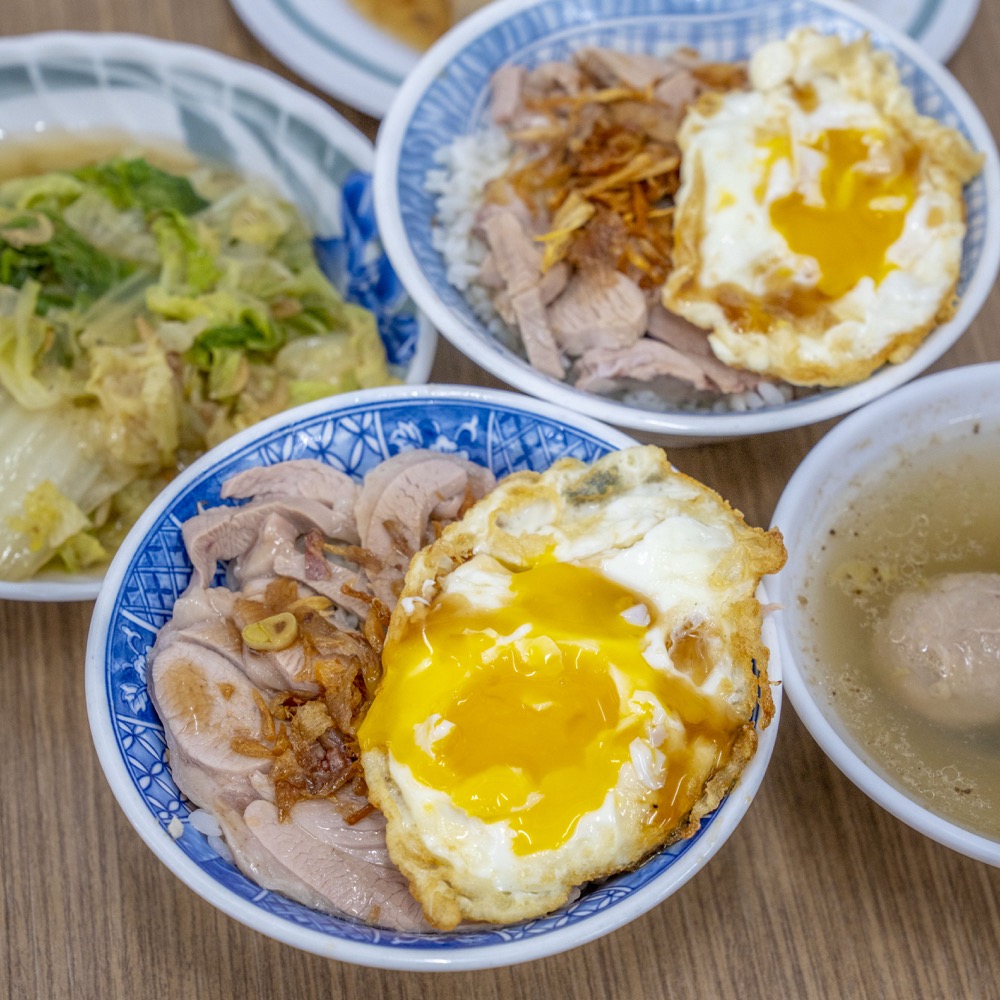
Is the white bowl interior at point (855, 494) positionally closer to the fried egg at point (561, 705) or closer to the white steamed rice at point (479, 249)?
the fried egg at point (561, 705)

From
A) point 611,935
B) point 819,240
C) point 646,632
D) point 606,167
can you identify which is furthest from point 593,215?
point 611,935

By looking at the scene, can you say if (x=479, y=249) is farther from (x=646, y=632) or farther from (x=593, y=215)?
(x=646, y=632)

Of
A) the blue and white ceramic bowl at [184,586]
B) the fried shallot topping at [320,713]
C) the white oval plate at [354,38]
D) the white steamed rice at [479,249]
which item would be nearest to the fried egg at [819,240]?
the white steamed rice at [479,249]

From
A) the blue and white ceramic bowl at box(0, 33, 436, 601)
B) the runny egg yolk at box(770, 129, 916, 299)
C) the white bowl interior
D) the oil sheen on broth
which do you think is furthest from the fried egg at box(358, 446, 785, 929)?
the blue and white ceramic bowl at box(0, 33, 436, 601)

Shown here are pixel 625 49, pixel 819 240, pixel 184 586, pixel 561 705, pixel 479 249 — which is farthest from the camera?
pixel 625 49

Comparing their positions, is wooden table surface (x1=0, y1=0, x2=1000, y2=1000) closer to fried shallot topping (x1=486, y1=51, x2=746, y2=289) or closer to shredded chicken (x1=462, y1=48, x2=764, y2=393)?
shredded chicken (x1=462, y1=48, x2=764, y2=393)

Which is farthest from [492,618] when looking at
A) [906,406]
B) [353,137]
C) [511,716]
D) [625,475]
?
[353,137]
